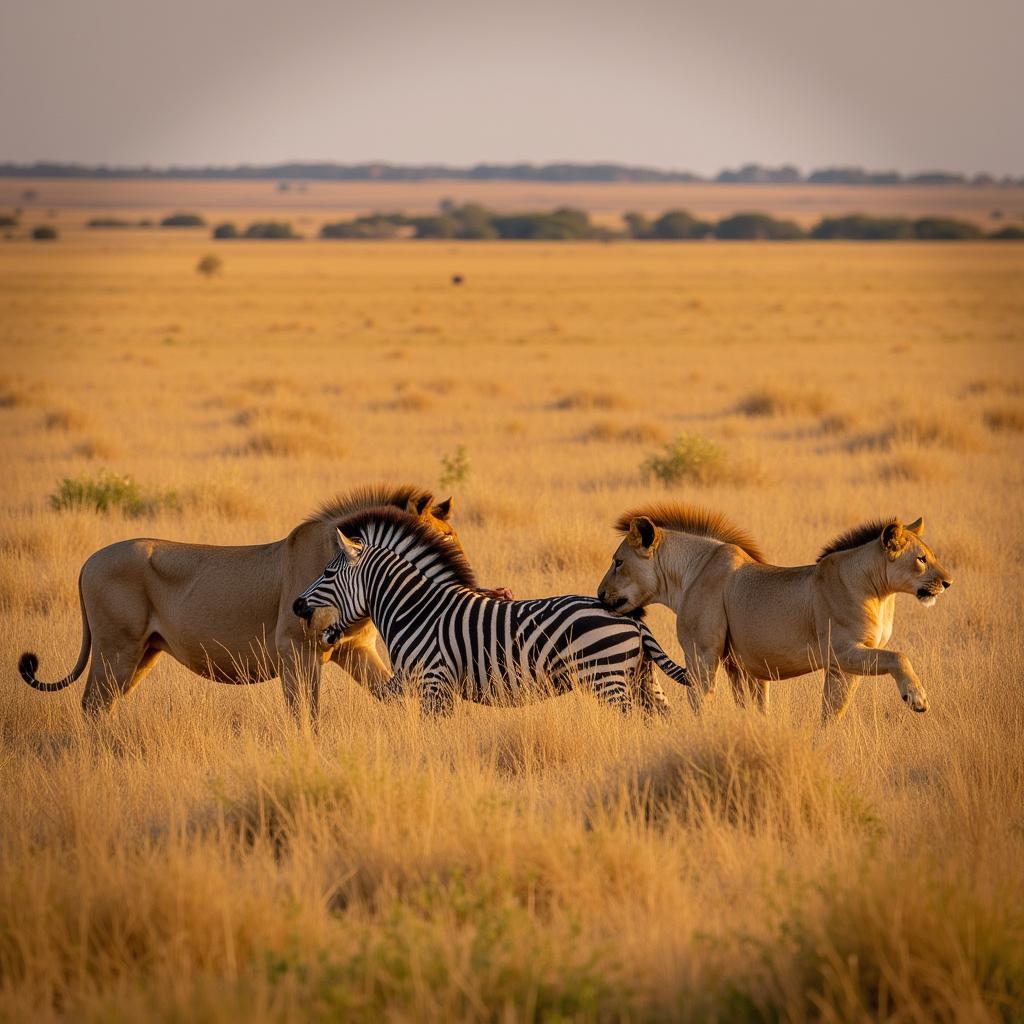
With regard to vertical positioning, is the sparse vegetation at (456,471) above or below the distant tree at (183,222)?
below

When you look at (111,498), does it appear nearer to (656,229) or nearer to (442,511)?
(442,511)

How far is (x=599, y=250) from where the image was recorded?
11694cm

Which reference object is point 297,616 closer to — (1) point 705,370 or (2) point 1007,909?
(2) point 1007,909

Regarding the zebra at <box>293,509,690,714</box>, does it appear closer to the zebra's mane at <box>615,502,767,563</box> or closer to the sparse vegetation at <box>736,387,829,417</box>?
the zebra's mane at <box>615,502,767,563</box>

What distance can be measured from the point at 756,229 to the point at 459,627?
14509 cm

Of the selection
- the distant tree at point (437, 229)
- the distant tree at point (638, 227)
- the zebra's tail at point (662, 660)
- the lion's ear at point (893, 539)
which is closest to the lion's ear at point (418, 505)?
the zebra's tail at point (662, 660)

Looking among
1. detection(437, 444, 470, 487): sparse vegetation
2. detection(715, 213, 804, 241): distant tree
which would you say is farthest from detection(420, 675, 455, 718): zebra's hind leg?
detection(715, 213, 804, 241): distant tree

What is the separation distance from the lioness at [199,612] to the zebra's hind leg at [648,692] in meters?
1.39

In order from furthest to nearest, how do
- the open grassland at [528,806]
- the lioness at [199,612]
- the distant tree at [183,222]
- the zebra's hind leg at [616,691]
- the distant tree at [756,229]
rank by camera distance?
the distant tree at [183,222], the distant tree at [756,229], the lioness at [199,612], the zebra's hind leg at [616,691], the open grassland at [528,806]

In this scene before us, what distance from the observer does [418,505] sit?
798cm

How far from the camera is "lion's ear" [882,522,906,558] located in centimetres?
682

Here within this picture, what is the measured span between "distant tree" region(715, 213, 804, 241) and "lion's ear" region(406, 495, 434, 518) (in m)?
143

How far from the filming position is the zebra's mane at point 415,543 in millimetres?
7602

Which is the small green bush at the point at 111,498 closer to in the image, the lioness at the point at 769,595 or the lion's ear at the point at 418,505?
the lion's ear at the point at 418,505
